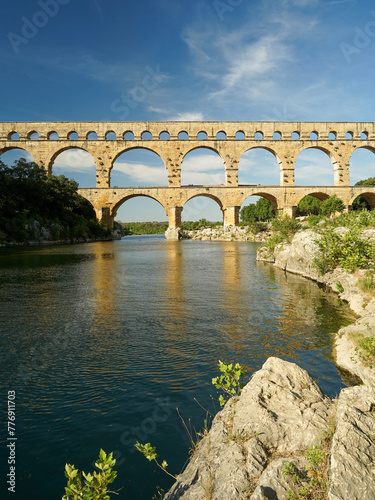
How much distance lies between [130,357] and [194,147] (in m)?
37.0

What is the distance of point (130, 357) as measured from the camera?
4645mm

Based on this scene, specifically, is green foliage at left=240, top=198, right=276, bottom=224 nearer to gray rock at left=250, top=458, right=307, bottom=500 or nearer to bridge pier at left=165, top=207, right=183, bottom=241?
bridge pier at left=165, top=207, right=183, bottom=241

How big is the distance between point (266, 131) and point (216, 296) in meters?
36.1

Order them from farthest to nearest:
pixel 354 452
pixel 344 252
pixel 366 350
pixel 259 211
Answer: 1. pixel 259 211
2. pixel 344 252
3. pixel 366 350
4. pixel 354 452

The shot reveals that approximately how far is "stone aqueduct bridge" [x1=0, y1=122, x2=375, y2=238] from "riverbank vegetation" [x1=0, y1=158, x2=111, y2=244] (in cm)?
205

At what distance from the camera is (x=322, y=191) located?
39156 millimetres

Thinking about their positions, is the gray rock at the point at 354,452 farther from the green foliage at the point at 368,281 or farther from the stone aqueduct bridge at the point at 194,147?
the stone aqueduct bridge at the point at 194,147

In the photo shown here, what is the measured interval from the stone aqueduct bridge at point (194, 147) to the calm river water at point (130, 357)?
2902 cm

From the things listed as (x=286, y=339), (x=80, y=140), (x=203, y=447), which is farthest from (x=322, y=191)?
(x=203, y=447)

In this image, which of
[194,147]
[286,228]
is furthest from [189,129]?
[286,228]

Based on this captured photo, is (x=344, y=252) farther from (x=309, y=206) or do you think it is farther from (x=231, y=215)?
(x=309, y=206)

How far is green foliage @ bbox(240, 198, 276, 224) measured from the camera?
7053 cm

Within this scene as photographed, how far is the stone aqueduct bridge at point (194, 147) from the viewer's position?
3766 centimetres

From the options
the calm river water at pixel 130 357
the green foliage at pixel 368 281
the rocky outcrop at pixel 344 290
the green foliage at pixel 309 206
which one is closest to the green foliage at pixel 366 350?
the rocky outcrop at pixel 344 290
